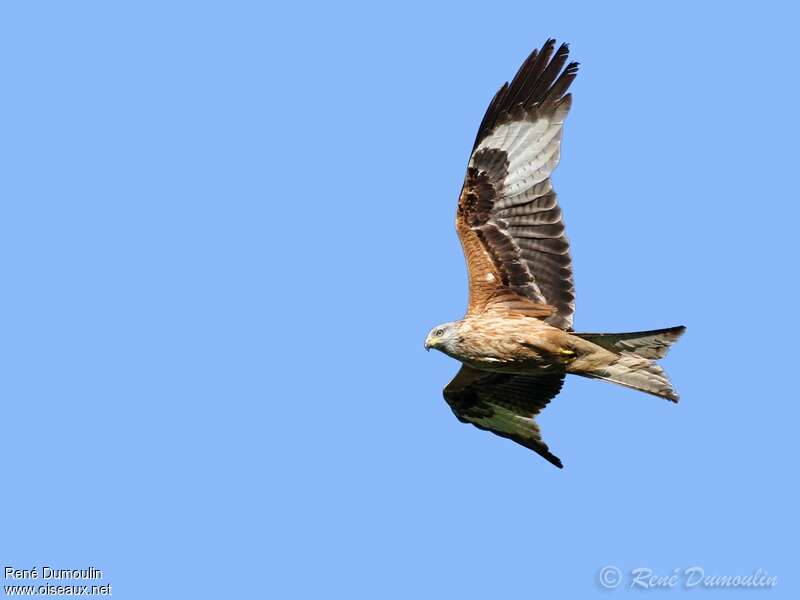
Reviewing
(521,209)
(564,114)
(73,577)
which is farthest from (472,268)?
(73,577)

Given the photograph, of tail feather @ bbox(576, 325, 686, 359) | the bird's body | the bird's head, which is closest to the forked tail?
tail feather @ bbox(576, 325, 686, 359)

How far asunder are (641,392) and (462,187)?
2.52 m

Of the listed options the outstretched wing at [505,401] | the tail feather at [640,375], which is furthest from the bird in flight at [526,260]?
the outstretched wing at [505,401]

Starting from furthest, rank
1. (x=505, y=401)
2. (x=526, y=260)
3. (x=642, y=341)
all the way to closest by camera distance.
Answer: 1. (x=505, y=401)
2. (x=526, y=260)
3. (x=642, y=341)

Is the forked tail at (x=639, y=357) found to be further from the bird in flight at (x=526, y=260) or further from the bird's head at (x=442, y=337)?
the bird's head at (x=442, y=337)

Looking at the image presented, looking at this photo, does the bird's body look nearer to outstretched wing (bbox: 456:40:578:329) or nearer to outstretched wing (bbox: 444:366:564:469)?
outstretched wing (bbox: 456:40:578:329)

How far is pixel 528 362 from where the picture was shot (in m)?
10.1

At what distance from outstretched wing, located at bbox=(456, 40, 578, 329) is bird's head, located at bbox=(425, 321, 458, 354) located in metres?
0.40

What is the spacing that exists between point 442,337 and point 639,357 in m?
1.75

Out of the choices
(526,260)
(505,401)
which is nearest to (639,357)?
(526,260)

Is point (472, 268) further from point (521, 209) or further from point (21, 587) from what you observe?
point (21, 587)

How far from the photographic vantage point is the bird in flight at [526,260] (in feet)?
32.8

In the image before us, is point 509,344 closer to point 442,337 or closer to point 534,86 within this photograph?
point 442,337

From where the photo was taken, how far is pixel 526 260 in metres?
10.5
